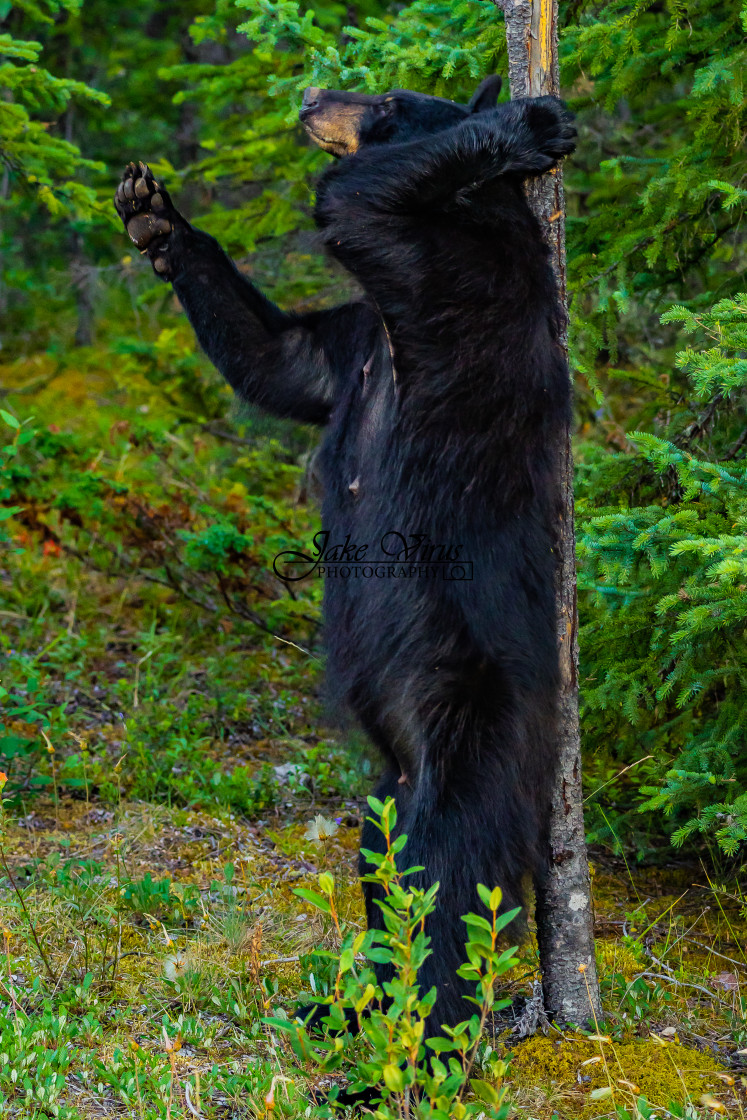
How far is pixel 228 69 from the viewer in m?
4.88

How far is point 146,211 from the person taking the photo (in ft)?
9.68

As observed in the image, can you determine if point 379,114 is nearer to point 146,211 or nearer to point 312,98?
point 312,98

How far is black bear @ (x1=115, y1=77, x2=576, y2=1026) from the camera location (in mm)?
2426

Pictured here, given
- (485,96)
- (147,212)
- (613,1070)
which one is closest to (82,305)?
(147,212)

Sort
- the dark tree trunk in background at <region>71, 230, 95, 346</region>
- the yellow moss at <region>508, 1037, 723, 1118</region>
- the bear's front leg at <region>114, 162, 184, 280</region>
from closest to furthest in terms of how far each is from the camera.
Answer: the yellow moss at <region>508, 1037, 723, 1118</region> < the bear's front leg at <region>114, 162, 184, 280</region> < the dark tree trunk in background at <region>71, 230, 95, 346</region>

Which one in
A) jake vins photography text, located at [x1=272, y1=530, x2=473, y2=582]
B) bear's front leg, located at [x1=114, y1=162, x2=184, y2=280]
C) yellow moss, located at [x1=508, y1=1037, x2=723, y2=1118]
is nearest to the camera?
yellow moss, located at [x1=508, y1=1037, x2=723, y2=1118]

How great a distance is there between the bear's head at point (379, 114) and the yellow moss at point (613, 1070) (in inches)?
98.1

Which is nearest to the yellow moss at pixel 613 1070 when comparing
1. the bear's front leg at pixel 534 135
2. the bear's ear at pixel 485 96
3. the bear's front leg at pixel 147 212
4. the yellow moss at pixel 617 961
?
the yellow moss at pixel 617 961

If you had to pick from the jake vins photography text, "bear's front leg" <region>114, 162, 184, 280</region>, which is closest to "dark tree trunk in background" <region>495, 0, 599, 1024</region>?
the jake vins photography text


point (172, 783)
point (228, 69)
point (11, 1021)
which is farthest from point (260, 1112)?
point (228, 69)

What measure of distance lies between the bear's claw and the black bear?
0.52m

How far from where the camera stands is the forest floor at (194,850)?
2406mm

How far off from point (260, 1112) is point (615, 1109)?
0.81 m

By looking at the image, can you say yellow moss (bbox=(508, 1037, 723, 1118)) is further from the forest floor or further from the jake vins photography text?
the jake vins photography text
